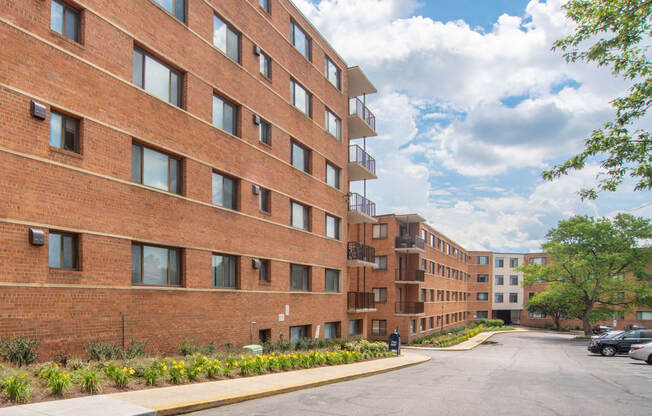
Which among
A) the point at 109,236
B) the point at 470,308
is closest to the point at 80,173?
the point at 109,236

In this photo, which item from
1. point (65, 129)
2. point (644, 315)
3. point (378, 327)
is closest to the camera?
point (65, 129)

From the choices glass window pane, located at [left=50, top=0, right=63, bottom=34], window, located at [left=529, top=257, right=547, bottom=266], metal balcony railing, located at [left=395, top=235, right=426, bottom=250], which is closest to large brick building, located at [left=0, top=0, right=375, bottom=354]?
glass window pane, located at [left=50, top=0, right=63, bottom=34]

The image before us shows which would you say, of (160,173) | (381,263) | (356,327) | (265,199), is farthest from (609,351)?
(160,173)

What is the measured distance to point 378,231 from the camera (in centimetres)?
4606

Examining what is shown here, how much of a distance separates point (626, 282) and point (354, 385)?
165 ft

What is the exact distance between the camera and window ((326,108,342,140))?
97.1ft

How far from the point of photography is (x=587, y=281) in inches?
2165

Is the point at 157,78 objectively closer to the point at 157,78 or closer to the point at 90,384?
the point at 157,78

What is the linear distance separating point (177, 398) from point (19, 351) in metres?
3.94

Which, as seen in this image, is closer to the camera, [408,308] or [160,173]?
[160,173]

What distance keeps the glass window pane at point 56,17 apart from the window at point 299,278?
47.8ft

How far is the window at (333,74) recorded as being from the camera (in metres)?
29.7

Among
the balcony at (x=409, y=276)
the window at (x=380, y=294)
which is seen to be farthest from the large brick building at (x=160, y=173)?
the balcony at (x=409, y=276)

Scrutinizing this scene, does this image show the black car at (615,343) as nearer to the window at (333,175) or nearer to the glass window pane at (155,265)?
the window at (333,175)
